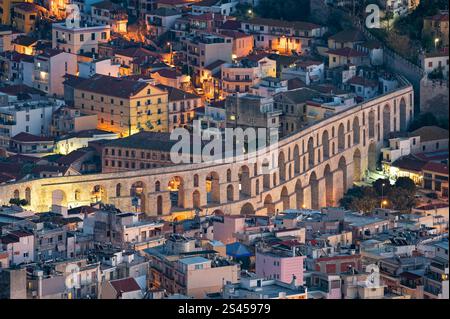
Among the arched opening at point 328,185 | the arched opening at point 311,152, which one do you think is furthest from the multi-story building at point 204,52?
the arched opening at point 328,185

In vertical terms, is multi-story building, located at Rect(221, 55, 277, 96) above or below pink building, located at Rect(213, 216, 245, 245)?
above

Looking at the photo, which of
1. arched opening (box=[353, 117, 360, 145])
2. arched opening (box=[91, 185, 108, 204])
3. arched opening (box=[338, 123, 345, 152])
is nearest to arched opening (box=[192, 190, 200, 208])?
arched opening (box=[91, 185, 108, 204])

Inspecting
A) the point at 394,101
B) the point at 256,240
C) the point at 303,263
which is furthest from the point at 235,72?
the point at 303,263

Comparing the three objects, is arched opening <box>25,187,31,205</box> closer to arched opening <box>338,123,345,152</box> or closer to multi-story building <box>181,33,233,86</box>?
arched opening <box>338,123,345,152</box>

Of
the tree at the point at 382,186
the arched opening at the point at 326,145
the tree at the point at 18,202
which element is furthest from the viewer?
the arched opening at the point at 326,145

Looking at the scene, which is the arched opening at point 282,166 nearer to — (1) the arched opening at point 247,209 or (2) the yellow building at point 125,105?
(1) the arched opening at point 247,209

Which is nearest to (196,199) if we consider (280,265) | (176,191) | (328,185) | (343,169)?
(176,191)

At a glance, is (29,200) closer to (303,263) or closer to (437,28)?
(303,263)
